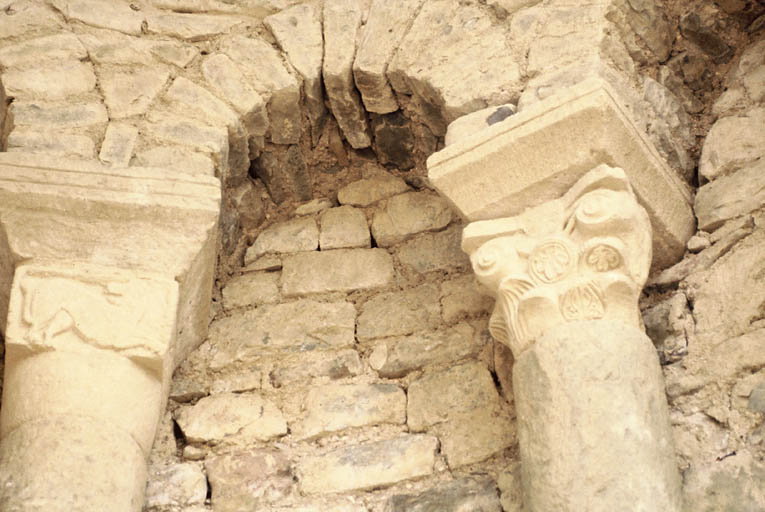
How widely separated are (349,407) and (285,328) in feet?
1.44

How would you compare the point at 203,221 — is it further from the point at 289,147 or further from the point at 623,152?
the point at 623,152

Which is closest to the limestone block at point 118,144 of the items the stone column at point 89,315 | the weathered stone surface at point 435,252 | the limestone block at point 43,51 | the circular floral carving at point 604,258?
the stone column at point 89,315

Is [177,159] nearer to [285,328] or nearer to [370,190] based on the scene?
[285,328]

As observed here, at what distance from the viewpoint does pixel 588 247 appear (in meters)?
2.64

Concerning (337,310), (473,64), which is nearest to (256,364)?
(337,310)

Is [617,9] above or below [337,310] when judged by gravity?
above

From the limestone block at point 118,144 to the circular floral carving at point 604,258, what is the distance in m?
1.51

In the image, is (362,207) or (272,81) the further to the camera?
(362,207)

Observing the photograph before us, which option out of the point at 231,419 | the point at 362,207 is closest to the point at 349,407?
the point at 231,419

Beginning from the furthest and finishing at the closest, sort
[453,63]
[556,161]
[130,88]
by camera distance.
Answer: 1. [130,88]
2. [453,63]
3. [556,161]

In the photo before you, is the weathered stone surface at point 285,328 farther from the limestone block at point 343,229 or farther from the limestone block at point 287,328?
the limestone block at point 343,229

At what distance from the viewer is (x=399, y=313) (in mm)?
3531

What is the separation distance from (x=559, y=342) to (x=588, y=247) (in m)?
0.27

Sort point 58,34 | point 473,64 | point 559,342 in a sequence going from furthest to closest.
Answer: point 58,34 < point 473,64 < point 559,342
